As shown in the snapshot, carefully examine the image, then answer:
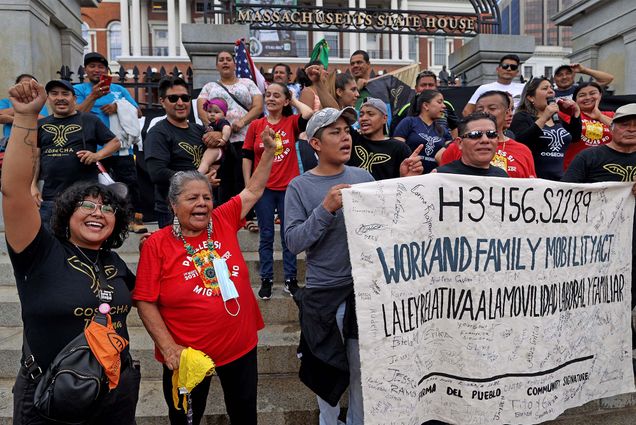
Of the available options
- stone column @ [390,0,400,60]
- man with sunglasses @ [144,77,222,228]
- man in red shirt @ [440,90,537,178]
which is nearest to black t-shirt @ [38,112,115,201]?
man with sunglasses @ [144,77,222,228]

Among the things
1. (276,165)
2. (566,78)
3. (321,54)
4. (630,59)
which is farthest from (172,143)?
(630,59)

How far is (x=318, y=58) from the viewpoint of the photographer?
6875mm

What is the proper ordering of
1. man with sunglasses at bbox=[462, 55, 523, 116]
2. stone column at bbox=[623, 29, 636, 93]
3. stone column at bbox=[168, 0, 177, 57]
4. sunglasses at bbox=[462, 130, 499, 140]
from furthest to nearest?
stone column at bbox=[168, 0, 177, 57]
stone column at bbox=[623, 29, 636, 93]
man with sunglasses at bbox=[462, 55, 523, 116]
sunglasses at bbox=[462, 130, 499, 140]

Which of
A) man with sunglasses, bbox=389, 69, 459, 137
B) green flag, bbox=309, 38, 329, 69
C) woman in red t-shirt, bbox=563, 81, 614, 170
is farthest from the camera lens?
green flag, bbox=309, 38, 329, 69

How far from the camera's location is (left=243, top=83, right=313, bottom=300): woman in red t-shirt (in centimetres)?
445

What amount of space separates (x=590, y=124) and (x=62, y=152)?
4.92 metres

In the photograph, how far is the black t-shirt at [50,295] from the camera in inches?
89.7

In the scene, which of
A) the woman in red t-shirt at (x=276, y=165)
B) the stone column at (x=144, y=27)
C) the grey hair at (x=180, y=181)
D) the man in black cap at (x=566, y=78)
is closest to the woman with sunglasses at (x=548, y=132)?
the man in black cap at (x=566, y=78)

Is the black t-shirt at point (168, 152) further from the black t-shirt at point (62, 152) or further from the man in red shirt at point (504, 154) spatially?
the man in red shirt at point (504, 154)

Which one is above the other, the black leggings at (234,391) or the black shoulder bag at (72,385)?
the black shoulder bag at (72,385)

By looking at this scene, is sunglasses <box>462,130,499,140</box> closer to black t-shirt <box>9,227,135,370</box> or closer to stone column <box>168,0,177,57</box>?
black t-shirt <box>9,227,135,370</box>

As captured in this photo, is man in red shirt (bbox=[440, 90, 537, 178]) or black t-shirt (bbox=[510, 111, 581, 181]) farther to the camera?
black t-shirt (bbox=[510, 111, 581, 181])

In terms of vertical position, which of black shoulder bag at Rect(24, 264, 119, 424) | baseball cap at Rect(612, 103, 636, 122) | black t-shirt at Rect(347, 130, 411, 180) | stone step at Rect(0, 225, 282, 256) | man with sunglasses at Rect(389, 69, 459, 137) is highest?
man with sunglasses at Rect(389, 69, 459, 137)

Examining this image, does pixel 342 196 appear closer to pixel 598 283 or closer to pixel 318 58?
pixel 598 283
